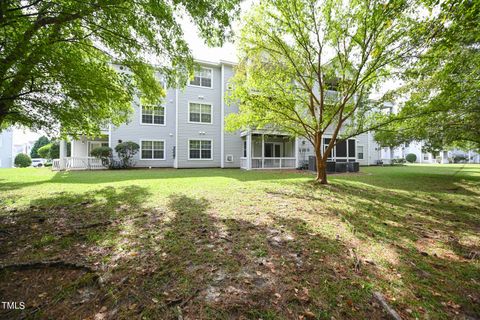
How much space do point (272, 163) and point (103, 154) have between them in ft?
45.2

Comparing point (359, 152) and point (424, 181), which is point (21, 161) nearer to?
point (424, 181)

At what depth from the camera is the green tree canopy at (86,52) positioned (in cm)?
396

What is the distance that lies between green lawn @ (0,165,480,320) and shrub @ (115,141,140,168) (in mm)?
11224

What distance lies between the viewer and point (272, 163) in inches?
707

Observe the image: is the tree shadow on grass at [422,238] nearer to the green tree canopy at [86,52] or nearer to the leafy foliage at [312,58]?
the leafy foliage at [312,58]

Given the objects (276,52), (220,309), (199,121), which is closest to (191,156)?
(199,121)

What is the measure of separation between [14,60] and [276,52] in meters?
7.82

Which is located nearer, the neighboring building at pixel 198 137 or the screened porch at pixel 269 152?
the screened porch at pixel 269 152

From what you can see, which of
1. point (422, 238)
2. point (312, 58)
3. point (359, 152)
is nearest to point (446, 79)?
point (312, 58)

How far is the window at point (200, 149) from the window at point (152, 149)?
2.49 metres

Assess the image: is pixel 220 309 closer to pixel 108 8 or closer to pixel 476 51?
pixel 108 8

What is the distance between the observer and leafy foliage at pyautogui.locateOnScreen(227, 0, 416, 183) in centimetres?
658

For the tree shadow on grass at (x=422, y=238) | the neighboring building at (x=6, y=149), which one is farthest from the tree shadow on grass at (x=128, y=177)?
the neighboring building at (x=6, y=149)

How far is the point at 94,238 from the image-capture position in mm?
3340
